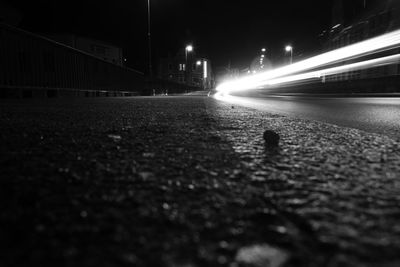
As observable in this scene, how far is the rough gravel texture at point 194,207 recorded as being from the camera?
1.88ft

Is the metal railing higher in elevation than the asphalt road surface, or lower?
higher

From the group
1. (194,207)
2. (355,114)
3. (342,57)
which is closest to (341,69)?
(342,57)

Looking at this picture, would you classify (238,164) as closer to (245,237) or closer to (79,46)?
(245,237)

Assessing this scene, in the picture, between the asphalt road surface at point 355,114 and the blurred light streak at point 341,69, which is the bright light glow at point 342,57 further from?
the asphalt road surface at point 355,114

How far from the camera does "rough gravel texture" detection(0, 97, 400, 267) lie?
0.57 meters

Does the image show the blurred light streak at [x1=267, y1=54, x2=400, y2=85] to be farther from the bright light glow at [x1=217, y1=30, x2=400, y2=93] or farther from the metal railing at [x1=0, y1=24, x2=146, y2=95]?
the metal railing at [x1=0, y1=24, x2=146, y2=95]

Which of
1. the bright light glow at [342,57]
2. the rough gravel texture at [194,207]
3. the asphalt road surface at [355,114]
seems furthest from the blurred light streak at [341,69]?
the rough gravel texture at [194,207]

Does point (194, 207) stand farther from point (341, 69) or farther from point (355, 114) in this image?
point (341, 69)

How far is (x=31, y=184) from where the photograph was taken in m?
0.95

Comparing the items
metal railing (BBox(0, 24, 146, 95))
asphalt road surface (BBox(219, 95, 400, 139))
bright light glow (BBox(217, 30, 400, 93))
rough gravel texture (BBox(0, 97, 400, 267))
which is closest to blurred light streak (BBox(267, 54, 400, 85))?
bright light glow (BBox(217, 30, 400, 93))

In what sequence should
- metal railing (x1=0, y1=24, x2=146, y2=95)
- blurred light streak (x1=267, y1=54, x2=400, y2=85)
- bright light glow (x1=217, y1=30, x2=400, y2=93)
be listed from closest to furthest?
metal railing (x1=0, y1=24, x2=146, y2=95) → bright light glow (x1=217, y1=30, x2=400, y2=93) → blurred light streak (x1=267, y1=54, x2=400, y2=85)

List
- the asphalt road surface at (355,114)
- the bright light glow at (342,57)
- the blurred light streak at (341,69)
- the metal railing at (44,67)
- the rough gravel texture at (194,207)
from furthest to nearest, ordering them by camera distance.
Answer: the blurred light streak at (341,69)
the bright light glow at (342,57)
the metal railing at (44,67)
the asphalt road surface at (355,114)
the rough gravel texture at (194,207)

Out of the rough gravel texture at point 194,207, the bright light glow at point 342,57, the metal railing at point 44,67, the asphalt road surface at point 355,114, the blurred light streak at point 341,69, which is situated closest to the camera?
the rough gravel texture at point 194,207

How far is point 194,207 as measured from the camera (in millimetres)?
798
